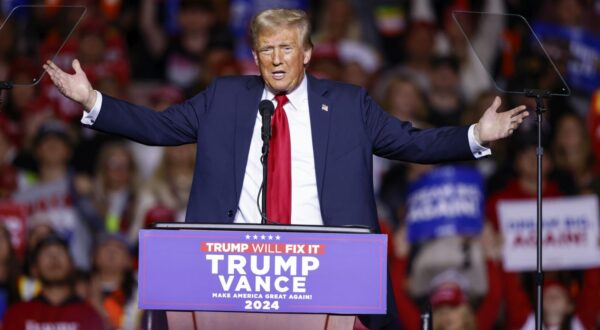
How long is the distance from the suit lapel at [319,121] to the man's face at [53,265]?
318 cm

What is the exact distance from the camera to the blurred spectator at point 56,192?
9062 millimetres

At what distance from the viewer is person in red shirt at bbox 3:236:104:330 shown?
26.5 ft

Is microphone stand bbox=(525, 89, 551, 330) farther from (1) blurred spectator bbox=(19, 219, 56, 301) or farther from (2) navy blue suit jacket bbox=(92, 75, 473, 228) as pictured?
(1) blurred spectator bbox=(19, 219, 56, 301)

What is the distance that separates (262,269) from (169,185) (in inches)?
178

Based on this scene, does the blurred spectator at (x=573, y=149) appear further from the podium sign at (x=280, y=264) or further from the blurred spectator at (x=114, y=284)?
the podium sign at (x=280, y=264)

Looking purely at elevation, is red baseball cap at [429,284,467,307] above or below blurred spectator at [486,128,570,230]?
below

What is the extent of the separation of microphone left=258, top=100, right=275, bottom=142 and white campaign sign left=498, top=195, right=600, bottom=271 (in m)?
3.94

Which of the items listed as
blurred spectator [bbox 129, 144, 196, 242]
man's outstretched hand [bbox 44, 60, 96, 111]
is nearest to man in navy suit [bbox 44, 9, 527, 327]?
man's outstretched hand [bbox 44, 60, 96, 111]

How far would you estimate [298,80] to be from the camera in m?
5.39

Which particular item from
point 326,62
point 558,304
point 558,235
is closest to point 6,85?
point 558,304

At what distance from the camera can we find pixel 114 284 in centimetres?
863

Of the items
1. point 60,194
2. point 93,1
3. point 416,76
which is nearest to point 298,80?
point 60,194

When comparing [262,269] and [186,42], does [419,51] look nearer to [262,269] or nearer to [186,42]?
[186,42]

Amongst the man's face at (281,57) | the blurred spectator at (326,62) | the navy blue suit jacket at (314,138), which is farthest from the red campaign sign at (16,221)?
the man's face at (281,57)
